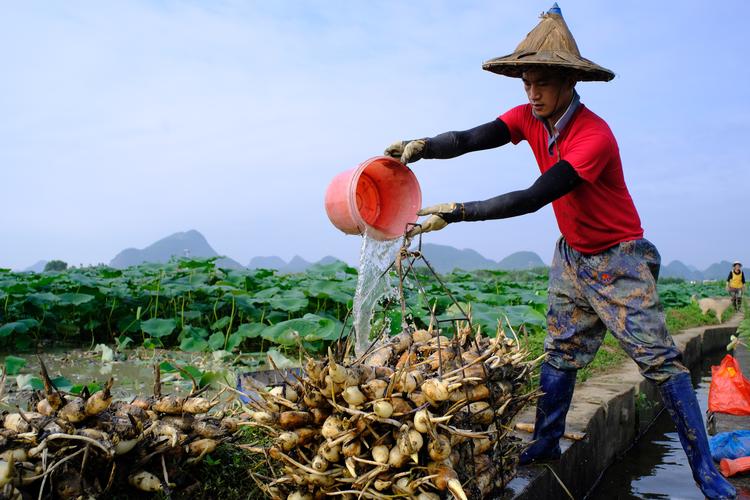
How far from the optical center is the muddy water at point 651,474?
4020mm

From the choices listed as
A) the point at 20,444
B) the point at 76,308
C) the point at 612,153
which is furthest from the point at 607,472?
the point at 76,308

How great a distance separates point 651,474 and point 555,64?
2.93m

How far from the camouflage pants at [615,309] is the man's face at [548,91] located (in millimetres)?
698

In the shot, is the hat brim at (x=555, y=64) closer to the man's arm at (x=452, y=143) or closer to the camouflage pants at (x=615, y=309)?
the man's arm at (x=452, y=143)

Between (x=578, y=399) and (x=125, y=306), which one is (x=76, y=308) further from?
(x=578, y=399)

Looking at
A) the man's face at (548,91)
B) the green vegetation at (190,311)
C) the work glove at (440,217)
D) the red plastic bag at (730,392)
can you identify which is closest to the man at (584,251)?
the man's face at (548,91)

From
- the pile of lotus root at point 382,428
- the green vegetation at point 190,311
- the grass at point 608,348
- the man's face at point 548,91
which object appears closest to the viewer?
the pile of lotus root at point 382,428

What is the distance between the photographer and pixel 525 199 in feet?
9.22

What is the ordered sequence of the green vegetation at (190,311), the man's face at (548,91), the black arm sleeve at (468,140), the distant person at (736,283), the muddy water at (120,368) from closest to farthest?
the man's face at (548,91) → the black arm sleeve at (468,140) → the muddy water at (120,368) → the green vegetation at (190,311) → the distant person at (736,283)

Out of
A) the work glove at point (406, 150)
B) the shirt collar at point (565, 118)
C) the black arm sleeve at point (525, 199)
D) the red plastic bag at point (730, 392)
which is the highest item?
the shirt collar at point (565, 118)

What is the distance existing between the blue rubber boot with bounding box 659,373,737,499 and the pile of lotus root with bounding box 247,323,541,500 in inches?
45.7

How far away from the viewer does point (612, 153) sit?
9.96 ft

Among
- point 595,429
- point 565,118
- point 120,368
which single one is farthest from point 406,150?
point 120,368

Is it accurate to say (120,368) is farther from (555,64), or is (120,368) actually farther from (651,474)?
(555,64)
